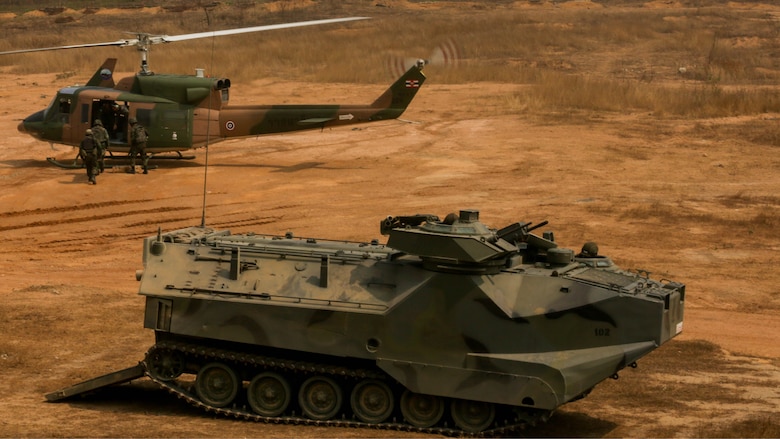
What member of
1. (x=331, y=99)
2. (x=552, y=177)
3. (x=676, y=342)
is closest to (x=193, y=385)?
(x=676, y=342)

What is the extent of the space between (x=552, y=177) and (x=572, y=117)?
8.22m

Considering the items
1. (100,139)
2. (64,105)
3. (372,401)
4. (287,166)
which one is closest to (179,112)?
(100,139)

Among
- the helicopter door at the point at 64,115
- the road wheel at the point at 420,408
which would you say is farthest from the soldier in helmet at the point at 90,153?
the road wheel at the point at 420,408

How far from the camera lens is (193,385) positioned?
46.9ft

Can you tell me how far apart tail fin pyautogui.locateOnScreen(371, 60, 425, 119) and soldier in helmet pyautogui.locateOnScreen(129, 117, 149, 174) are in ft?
18.8

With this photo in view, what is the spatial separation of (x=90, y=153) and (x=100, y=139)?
967mm

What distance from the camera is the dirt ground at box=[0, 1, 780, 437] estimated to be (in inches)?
572

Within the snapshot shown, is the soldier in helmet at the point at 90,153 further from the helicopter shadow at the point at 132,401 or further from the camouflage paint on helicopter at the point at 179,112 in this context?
the helicopter shadow at the point at 132,401

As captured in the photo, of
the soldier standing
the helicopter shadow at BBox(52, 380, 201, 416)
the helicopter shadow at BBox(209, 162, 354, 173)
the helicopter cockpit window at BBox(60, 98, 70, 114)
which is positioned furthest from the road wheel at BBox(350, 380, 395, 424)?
the helicopter cockpit window at BBox(60, 98, 70, 114)

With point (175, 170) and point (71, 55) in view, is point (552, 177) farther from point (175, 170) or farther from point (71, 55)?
point (71, 55)

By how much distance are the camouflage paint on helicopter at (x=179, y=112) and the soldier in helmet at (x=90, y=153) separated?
1887mm

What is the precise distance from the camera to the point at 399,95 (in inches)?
1183

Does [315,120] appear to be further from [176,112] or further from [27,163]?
[27,163]

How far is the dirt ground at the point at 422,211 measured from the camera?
1452cm
